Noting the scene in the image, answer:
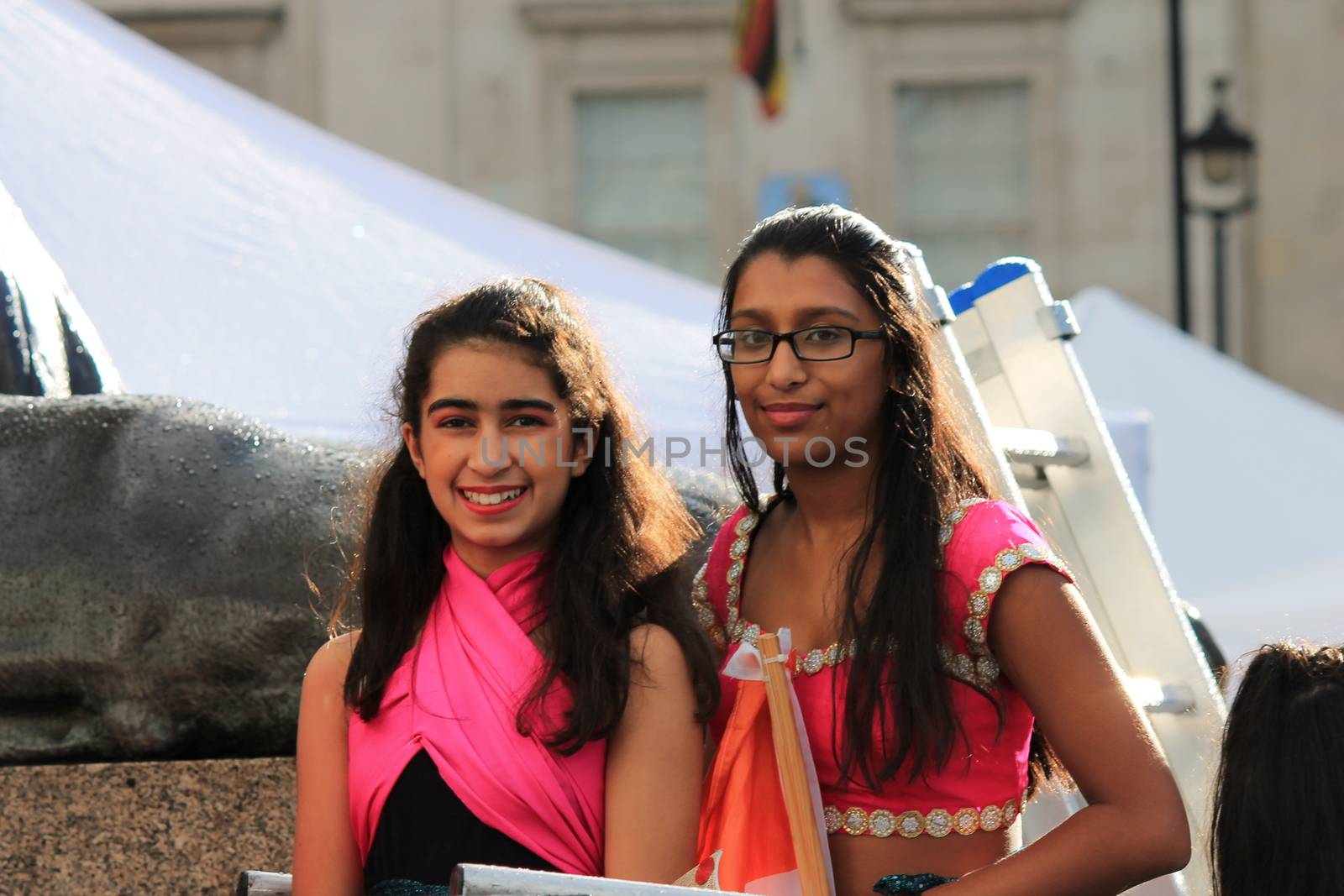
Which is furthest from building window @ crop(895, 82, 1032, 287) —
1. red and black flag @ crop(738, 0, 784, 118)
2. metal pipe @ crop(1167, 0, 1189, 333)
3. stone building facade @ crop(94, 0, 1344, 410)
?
metal pipe @ crop(1167, 0, 1189, 333)

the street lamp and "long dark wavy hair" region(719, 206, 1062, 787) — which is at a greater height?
→ the street lamp

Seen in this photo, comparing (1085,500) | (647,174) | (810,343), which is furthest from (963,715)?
(647,174)

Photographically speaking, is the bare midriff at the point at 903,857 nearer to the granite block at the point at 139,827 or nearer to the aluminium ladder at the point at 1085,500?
the aluminium ladder at the point at 1085,500

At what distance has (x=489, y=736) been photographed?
216cm

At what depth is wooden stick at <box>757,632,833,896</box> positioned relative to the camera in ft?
6.83

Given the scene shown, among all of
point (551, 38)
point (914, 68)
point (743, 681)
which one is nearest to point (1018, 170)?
point (914, 68)

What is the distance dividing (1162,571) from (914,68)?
12464mm

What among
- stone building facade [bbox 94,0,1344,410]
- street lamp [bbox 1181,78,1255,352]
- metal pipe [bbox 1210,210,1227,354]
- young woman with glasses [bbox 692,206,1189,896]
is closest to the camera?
young woman with glasses [bbox 692,206,1189,896]

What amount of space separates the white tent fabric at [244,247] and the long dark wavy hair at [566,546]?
1596 mm

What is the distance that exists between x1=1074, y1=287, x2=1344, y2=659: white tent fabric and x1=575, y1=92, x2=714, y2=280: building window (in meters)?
8.59

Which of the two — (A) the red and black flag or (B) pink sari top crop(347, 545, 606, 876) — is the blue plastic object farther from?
(A) the red and black flag

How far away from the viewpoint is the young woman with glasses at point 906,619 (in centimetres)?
206

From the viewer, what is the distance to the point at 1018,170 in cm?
1526

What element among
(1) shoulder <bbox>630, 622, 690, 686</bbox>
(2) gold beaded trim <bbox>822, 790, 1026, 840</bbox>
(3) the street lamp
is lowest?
(2) gold beaded trim <bbox>822, 790, 1026, 840</bbox>
